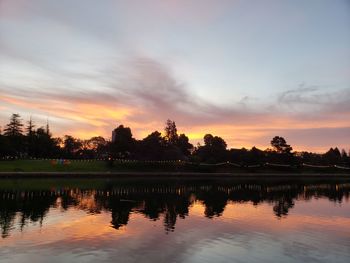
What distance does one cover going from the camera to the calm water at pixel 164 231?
1983cm

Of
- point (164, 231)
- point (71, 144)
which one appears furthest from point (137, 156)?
Result: point (164, 231)

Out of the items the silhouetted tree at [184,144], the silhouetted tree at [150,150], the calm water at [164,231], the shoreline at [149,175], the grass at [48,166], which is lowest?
the calm water at [164,231]

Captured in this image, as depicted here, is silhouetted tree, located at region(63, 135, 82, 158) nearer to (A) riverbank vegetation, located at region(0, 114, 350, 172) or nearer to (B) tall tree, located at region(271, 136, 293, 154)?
(A) riverbank vegetation, located at region(0, 114, 350, 172)

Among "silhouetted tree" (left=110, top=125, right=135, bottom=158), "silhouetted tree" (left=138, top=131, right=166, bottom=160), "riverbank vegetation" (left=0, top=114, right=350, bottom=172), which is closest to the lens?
"riverbank vegetation" (left=0, top=114, right=350, bottom=172)

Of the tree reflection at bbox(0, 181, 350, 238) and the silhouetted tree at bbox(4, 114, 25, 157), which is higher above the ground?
the silhouetted tree at bbox(4, 114, 25, 157)

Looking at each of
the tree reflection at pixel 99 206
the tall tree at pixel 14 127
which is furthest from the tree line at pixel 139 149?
the tree reflection at pixel 99 206

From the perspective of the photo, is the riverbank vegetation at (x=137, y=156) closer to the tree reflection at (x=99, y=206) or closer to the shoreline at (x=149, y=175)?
the shoreline at (x=149, y=175)

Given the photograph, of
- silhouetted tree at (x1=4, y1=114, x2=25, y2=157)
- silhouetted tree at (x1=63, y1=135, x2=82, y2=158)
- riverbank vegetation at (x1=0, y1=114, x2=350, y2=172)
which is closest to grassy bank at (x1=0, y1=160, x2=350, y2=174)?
riverbank vegetation at (x1=0, y1=114, x2=350, y2=172)

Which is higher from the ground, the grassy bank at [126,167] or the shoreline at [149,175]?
the grassy bank at [126,167]

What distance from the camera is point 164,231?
2603 cm

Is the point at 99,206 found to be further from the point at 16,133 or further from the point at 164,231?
the point at 16,133

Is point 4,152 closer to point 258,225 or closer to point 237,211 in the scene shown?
point 237,211

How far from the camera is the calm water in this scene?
65.1ft

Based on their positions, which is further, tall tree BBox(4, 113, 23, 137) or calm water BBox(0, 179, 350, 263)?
tall tree BBox(4, 113, 23, 137)
